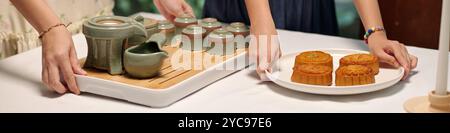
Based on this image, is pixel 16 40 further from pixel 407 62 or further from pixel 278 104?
pixel 407 62

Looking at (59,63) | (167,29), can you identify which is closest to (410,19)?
(167,29)

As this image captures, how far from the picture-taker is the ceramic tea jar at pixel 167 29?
65.4 inches

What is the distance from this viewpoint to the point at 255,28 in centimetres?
155

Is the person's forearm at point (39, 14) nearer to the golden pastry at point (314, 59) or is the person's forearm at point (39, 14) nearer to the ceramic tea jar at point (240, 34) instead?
the ceramic tea jar at point (240, 34)

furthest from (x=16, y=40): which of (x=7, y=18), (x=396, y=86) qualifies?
(x=396, y=86)

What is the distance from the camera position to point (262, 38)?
1.51m

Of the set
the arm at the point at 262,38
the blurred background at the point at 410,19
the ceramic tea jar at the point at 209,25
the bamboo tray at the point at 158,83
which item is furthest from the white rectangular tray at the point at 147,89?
the blurred background at the point at 410,19

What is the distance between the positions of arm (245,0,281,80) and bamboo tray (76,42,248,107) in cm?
7

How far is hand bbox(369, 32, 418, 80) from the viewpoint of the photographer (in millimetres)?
1477

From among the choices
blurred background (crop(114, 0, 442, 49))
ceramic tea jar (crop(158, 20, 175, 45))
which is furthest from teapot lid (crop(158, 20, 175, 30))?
blurred background (crop(114, 0, 442, 49))

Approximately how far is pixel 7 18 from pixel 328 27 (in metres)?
0.91

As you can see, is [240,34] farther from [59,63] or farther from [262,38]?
[59,63]

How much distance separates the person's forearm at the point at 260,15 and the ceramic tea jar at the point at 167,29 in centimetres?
21

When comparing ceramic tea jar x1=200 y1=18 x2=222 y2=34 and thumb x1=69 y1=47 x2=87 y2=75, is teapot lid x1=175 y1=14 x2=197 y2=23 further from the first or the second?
thumb x1=69 y1=47 x2=87 y2=75
